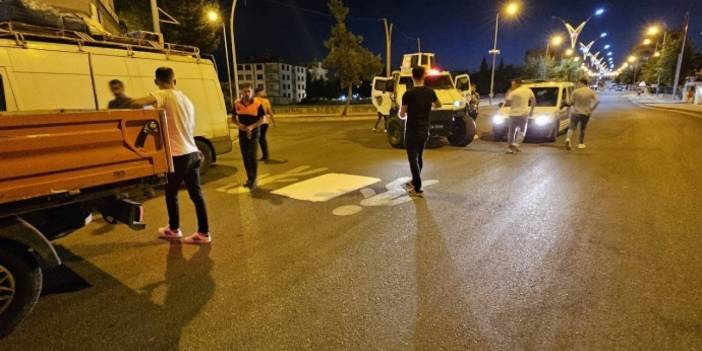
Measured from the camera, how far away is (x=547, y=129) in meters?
11.3

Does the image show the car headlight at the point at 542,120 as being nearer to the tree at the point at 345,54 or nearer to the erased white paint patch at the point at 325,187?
the erased white paint patch at the point at 325,187

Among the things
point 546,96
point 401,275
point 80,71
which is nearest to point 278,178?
point 80,71

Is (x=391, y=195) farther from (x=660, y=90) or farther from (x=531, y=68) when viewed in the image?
(x=660, y=90)

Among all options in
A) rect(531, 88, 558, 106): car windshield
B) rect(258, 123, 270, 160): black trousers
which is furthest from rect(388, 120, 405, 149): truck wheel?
rect(531, 88, 558, 106): car windshield

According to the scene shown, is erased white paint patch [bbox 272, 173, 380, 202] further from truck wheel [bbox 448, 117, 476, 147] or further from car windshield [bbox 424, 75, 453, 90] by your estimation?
car windshield [bbox 424, 75, 453, 90]

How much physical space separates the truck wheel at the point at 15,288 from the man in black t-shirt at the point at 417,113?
4584mm

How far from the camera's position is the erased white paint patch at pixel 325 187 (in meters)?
6.30

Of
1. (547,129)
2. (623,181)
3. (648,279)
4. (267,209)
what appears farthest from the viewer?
(547,129)

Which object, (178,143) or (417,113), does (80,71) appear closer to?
(178,143)

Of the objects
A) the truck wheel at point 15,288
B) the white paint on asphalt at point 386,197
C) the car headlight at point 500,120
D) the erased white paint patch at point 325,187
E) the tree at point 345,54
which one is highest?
the tree at point 345,54

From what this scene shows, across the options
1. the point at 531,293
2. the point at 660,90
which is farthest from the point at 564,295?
the point at 660,90

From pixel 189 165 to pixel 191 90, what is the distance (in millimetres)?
3950

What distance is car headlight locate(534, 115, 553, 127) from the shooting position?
11.3 m

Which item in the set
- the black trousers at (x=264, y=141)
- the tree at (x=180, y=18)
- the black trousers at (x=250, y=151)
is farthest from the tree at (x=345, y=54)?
the black trousers at (x=250, y=151)
